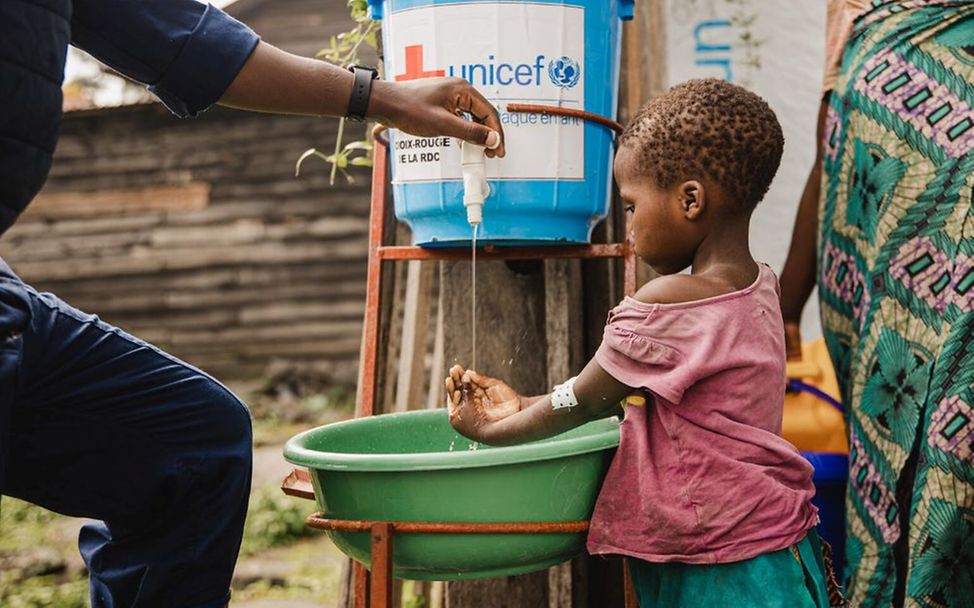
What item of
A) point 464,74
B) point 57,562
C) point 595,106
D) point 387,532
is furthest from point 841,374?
point 57,562

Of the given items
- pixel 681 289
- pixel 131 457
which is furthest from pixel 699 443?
pixel 131 457

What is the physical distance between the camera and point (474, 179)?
2.05m

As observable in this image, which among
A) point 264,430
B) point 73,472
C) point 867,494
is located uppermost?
point 73,472

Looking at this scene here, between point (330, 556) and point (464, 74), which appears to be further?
point (330, 556)

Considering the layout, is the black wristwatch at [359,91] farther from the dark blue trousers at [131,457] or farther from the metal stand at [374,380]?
the dark blue trousers at [131,457]

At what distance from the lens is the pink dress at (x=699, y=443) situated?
66.4 inches

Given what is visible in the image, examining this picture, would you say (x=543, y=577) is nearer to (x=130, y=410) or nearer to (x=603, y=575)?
(x=603, y=575)

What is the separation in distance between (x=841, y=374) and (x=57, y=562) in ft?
12.1

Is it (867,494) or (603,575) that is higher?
(867,494)

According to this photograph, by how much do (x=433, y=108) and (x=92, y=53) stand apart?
0.59 m

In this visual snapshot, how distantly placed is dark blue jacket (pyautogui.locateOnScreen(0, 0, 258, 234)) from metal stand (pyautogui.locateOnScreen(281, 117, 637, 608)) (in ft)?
2.11

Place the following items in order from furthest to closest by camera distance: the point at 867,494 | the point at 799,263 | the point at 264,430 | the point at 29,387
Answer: the point at 264,430, the point at 799,263, the point at 867,494, the point at 29,387

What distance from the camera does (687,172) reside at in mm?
1761

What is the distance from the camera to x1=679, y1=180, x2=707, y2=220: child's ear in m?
1.76
